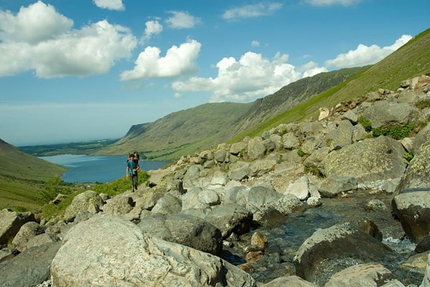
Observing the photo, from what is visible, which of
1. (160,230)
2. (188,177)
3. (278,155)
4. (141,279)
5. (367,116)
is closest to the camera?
(141,279)

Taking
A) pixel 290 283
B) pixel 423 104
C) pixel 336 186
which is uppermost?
pixel 423 104

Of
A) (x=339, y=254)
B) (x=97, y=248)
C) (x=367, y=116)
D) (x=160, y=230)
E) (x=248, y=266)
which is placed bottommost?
(x=248, y=266)

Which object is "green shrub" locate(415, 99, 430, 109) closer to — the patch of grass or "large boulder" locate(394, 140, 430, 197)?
"large boulder" locate(394, 140, 430, 197)

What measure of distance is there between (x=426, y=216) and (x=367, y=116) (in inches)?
823

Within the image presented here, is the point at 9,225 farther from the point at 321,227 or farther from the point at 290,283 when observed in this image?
the point at 290,283

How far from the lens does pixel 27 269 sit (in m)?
14.5

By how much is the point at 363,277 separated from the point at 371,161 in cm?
2081

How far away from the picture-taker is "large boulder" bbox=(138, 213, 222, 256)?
16.1m

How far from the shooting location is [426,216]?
16359mm

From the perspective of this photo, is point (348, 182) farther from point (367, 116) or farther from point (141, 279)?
point (141, 279)

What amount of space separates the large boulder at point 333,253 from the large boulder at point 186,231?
4.39m

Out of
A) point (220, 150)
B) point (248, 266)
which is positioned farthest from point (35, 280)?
point (220, 150)

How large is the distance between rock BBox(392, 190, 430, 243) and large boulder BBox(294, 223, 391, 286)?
2.51m

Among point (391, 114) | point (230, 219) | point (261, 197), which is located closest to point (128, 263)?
point (230, 219)
